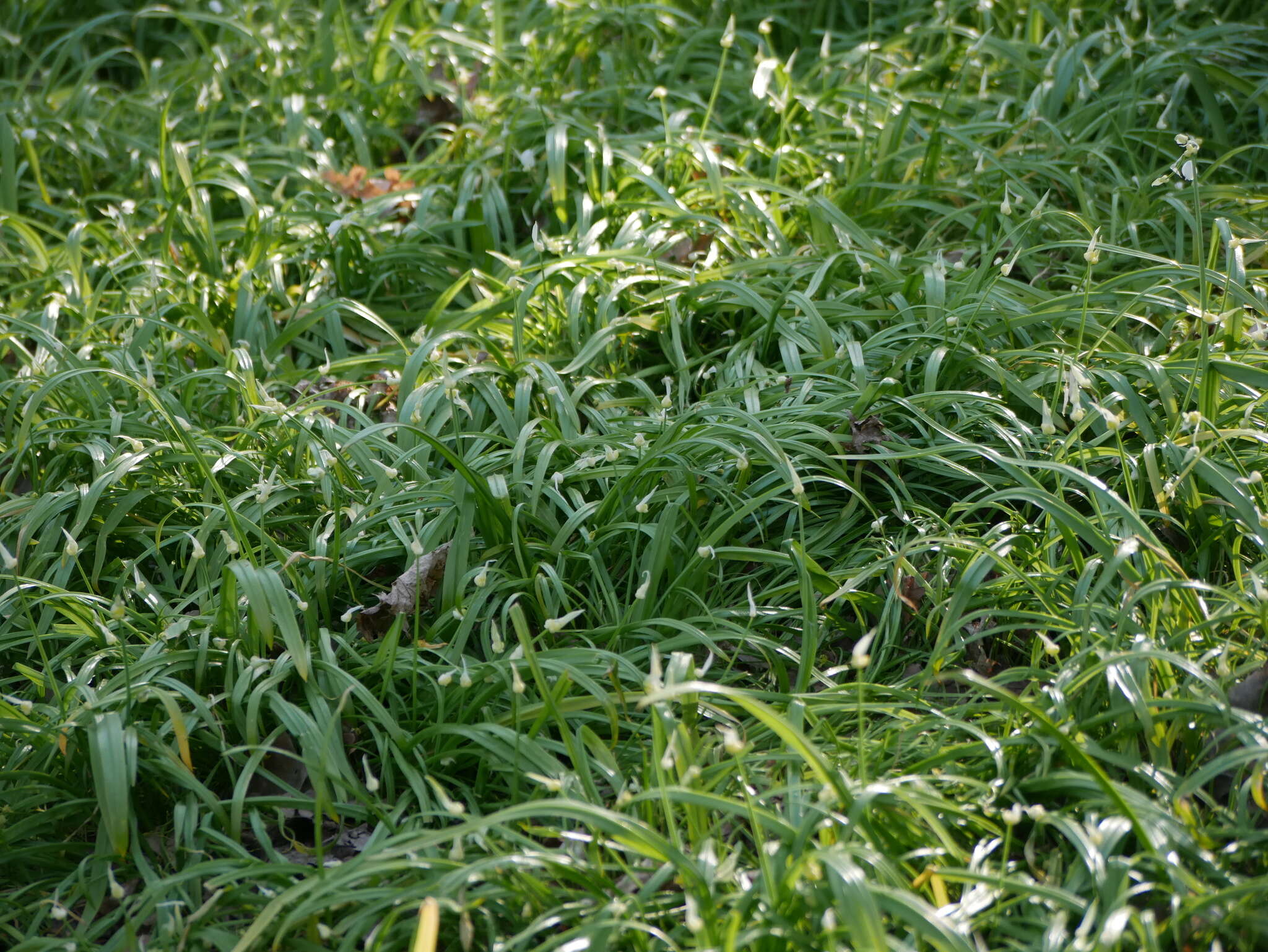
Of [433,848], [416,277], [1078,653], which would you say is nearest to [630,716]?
[433,848]

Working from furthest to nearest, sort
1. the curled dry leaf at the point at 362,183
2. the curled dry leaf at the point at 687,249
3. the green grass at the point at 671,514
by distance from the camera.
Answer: the curled dry leaf at the point at 362,183
the curled dry leaf at the point at 687,249
the green grass at the point at 671,514

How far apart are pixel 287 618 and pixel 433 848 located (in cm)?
55

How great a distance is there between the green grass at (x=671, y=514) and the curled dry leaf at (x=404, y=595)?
4 centimetres

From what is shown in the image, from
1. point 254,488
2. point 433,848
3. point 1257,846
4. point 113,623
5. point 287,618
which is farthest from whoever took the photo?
point 254,488

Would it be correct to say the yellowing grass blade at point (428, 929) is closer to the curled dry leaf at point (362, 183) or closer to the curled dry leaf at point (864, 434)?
the curled dry leaf at point (864, 434)

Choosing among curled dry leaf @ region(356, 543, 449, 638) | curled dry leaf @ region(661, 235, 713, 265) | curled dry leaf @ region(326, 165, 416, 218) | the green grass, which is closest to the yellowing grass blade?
the green grass

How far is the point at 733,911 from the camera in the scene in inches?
58.5

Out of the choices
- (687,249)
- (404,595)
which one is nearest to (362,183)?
(687,249)

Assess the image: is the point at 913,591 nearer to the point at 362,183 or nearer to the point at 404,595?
the point at 404,595

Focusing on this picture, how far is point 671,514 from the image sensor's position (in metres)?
2.18

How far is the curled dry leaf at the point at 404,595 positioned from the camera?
2.21 m

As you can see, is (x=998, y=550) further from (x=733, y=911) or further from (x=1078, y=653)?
(x=733, y=911)

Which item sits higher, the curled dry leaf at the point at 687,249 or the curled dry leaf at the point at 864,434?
the curled dry leaf at the point at 687,249

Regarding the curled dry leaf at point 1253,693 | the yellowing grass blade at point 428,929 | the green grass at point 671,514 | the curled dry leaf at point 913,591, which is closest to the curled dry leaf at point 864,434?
the green grass at point 671,514
